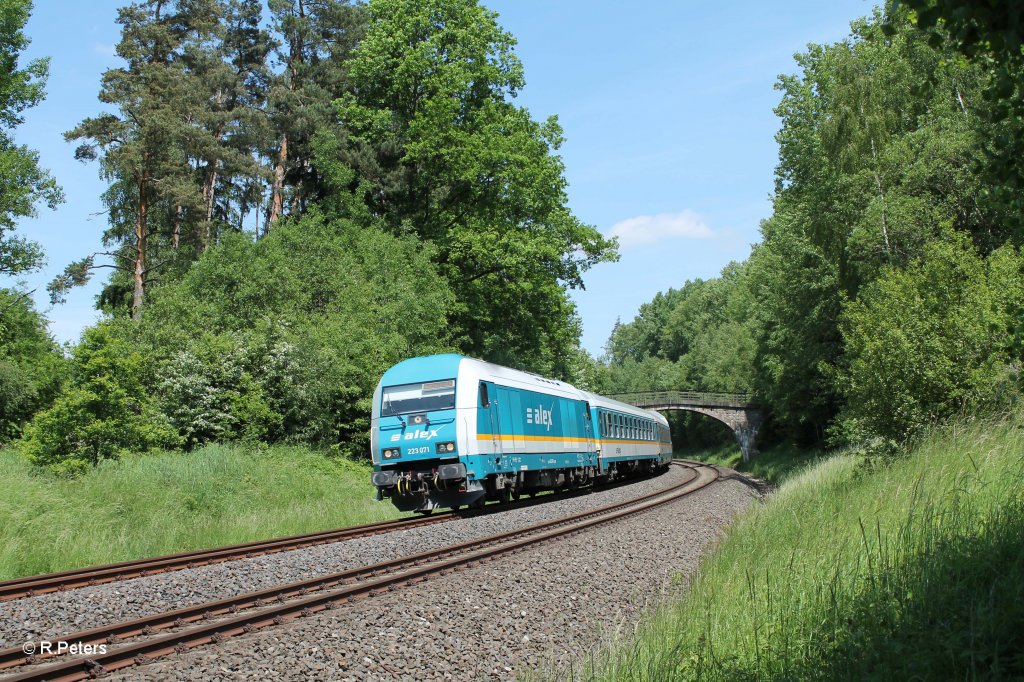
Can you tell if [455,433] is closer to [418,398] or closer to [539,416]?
[418,398]

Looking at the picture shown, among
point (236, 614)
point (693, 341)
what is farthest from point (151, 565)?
point (693, 341)

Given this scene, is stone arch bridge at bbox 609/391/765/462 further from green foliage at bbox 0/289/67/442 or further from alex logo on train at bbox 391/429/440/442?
alex logo on train at bbox 391/429/440/442

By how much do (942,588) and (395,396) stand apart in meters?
13.9

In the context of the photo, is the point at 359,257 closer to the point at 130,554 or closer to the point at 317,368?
the point at 317,368

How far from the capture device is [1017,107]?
494 centimetres

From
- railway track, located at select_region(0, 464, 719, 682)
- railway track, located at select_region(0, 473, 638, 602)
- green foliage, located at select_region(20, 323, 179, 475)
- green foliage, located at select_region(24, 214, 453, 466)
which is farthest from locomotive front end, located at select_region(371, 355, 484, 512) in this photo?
green foliage, located at select_region(24, 214, 453, 466)

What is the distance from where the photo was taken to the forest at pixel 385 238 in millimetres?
17812

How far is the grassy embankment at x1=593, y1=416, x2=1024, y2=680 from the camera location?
4.58 m

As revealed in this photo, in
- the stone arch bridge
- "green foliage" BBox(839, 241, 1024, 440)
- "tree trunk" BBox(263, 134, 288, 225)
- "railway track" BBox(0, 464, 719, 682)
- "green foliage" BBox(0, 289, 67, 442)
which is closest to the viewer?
"railway track" BBox(0, 464, 719, 682)

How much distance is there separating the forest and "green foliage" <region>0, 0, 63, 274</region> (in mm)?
97

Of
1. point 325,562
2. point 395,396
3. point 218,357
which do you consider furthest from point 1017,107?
point 218,357

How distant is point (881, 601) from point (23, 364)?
37086mm

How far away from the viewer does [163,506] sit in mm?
14805

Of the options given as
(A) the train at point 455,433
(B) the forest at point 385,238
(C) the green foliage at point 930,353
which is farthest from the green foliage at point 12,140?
(C) the green foliage at point 930,353
